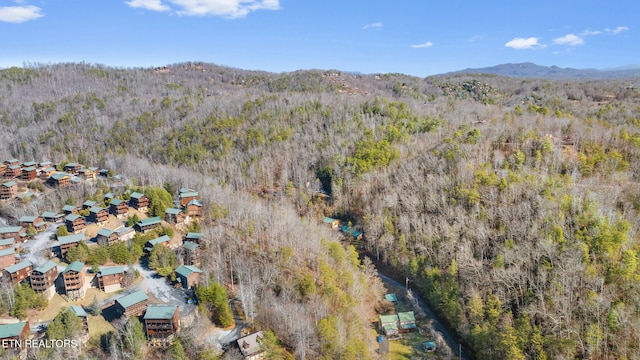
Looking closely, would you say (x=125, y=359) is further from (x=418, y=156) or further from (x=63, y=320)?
(x=418, y=156)

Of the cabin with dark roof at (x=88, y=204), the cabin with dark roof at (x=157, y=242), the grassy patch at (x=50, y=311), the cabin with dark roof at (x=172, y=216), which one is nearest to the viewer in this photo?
the grassy patch at (x=50, y=311)

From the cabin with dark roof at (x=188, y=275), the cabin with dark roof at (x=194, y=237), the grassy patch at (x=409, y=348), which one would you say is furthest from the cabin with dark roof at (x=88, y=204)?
the grassy patch at (x=409, y=348)

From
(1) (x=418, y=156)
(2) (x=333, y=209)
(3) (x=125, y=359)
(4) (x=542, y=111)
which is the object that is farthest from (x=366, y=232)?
(4) (x=542, y=111)

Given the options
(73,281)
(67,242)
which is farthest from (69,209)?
(73,281)

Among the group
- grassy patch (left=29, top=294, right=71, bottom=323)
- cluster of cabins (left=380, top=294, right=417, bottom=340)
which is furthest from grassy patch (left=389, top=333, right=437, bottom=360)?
grassy patch (left=29, top=294, right=71, bottom=323)

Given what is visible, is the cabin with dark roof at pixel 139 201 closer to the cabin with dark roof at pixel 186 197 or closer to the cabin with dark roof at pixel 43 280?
the cabin with dark roof at pixel 186 197

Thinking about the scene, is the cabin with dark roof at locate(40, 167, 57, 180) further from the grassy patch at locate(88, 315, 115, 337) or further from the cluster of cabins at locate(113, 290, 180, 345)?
the cluster of cabins at locate(113, 290, 180, 345)
